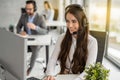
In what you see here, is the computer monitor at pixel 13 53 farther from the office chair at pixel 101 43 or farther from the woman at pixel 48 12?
the woman at pixel 48 12

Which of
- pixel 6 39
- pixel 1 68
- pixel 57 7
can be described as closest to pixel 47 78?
pixel 1 68

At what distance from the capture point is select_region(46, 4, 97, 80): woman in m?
1.94

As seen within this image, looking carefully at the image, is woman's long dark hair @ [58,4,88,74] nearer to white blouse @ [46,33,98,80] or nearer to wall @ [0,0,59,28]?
white blouse @ [46,33,98,80]

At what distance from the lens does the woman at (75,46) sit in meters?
1.94

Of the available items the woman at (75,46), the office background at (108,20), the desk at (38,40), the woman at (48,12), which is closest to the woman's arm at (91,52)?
the woman at (75,46)

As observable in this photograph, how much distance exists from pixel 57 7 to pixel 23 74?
6.62 m

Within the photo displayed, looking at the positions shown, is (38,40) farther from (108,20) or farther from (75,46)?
(75,46)

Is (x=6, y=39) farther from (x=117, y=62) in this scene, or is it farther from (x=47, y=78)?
(x=117, y=62)

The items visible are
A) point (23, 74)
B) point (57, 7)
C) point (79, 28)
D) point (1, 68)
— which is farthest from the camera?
point (57, 7)

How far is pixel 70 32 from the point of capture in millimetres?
2020

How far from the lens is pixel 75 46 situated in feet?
6.66

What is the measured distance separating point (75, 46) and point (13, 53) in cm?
83

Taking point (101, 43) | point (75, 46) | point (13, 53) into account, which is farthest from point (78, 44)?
point (13, 53)

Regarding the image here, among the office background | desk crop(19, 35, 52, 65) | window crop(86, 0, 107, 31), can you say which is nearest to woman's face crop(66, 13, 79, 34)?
the office background
